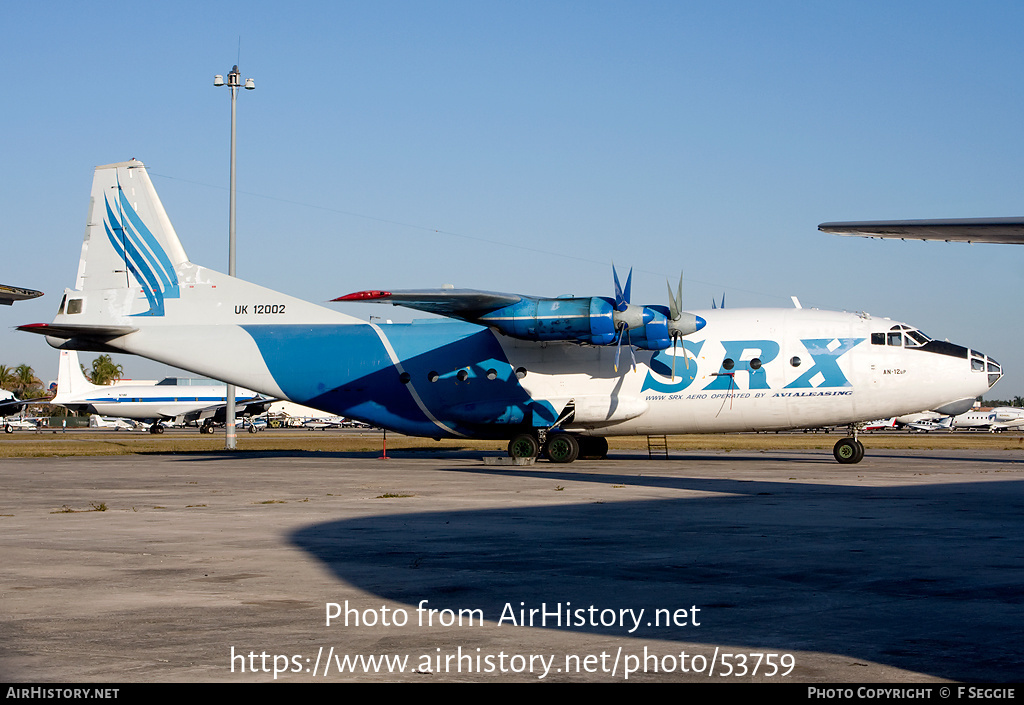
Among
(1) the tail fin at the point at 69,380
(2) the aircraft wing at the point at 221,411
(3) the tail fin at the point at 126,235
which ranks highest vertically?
(3) the tail fin at the point at 126,235

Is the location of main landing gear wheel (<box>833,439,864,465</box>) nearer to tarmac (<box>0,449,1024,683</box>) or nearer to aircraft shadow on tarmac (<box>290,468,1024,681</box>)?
tarmac (<box>0,449,1024,683</box>)

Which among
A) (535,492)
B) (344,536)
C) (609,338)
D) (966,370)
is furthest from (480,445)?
(344,536)

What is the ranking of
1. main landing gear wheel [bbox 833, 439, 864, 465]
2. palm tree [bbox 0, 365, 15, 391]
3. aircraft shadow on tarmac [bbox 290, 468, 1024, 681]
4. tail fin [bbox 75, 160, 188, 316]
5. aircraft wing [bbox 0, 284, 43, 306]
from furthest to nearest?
1. palm tree [bbox 0, 365, 15, 391]
2. tail fin [bbox 75, 160, 188, 316]
3. main landing gear wheel [bbox 833, 439, 864, 465]
4. aircraft wing [bbox 0, 284, 43, 306]
5. aircraft shadow on tarmac [bbox 290, 468, 1024, 681]

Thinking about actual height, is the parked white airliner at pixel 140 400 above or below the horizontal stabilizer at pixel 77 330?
below

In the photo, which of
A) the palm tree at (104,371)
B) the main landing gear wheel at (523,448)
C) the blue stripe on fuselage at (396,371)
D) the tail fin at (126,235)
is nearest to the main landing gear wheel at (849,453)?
the main landing gear wheel at (523,448)

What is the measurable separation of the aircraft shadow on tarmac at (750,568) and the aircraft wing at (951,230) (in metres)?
3.52

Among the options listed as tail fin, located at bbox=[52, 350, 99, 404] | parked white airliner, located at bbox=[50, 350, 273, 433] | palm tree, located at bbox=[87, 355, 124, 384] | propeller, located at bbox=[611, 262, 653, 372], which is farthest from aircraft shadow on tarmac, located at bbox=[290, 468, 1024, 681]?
palm tree, located at bbox=[87, 355, 124, 384]

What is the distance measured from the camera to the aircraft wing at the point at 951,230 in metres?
10.7

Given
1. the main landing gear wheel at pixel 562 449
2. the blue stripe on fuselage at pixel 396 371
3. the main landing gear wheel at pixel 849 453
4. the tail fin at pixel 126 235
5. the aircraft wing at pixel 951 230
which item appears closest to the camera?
the aircraft wing at pixel 951 230

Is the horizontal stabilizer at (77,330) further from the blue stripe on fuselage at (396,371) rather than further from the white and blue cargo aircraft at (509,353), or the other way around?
the blue stripe on fuselage at (396,371)

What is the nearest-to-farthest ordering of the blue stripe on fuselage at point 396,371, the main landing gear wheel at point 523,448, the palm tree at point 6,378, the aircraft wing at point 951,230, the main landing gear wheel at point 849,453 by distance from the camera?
the aircraft wing at point 951,230 < the main landing gear wheel at point 849,453 < the main landing gear wheel at point 523,448 < the blue stripe on fuselage at point 396,371 < the palm tree at point 6,378

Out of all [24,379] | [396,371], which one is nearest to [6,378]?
[24,379]

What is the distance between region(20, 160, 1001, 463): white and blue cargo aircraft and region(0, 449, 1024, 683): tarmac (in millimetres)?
9603

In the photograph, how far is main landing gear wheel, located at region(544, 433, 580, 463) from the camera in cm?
2806
